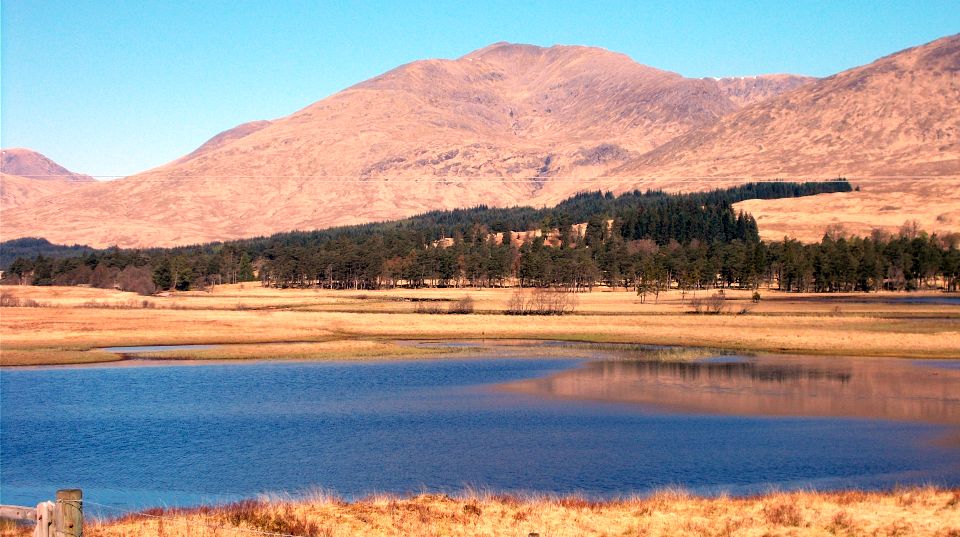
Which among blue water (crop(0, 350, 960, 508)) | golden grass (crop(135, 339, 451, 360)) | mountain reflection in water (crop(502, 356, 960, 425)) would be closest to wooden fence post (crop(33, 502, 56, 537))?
blue water (crop(0, 350, 960, 508))

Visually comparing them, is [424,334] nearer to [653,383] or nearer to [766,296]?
[653,383]

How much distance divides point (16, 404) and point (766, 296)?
14002 cm

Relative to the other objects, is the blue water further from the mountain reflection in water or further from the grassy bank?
the grassy bank

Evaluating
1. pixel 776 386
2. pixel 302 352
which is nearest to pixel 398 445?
pixel 776 386

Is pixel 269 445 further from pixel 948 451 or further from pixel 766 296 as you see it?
pixel 766 296

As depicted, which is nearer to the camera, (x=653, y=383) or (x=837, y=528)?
(x=837, y=528)

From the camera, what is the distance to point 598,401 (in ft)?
185

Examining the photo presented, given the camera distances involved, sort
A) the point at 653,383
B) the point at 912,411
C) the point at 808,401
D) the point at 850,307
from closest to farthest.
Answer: the point at 912,411
the point at 808,401
the point at 653,383
the point at 850,307

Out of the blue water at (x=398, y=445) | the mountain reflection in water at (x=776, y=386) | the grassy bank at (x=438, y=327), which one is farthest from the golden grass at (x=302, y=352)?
the mountain reflection in water at (x=776, y=386)

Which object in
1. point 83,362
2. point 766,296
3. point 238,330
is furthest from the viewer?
point 766,296

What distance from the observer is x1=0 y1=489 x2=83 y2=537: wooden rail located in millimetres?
15672

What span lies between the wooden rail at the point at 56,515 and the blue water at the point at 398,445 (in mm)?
15980

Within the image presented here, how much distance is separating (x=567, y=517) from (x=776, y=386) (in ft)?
134

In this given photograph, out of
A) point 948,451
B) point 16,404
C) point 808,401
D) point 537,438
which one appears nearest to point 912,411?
point 808,401
